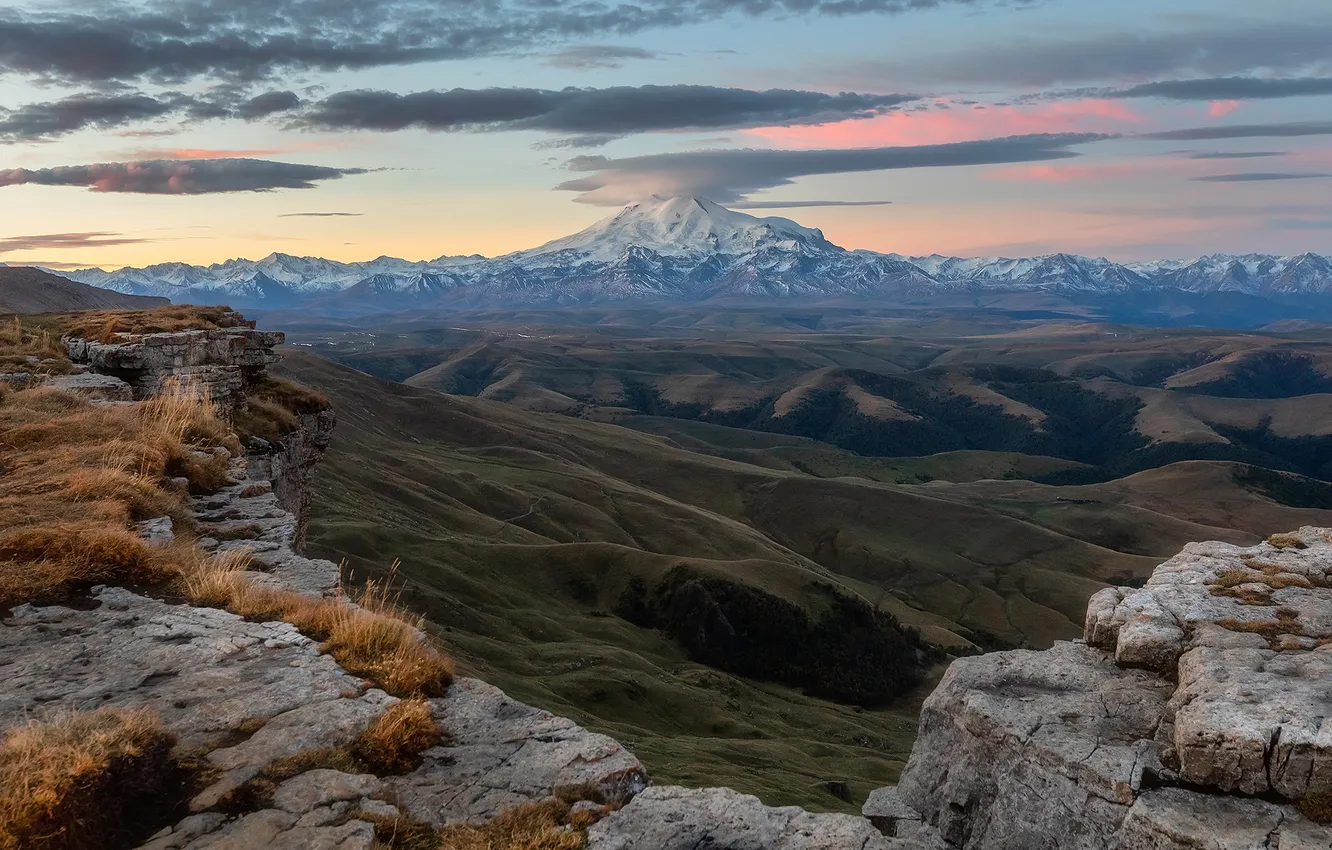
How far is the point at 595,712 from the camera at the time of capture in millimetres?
86812

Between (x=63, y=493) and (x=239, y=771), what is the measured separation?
9318 mm

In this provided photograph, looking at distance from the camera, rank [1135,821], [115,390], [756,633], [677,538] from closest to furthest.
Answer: [1135,821]
[115,390]
[756,633]
[677,538]

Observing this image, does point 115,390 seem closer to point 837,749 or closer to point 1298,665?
point 1298,665

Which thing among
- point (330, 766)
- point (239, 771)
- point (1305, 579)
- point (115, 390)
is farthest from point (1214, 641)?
point (115, 390)

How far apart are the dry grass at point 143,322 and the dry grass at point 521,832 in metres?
27.9

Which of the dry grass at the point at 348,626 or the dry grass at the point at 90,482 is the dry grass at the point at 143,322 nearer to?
the dry grass at the point at 90,482

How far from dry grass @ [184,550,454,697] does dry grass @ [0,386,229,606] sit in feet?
3.62

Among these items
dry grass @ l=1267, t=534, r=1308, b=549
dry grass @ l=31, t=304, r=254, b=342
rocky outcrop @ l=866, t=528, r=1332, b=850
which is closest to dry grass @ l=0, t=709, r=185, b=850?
rocky outcrop @ l=866, t=528, r=1332, b=850

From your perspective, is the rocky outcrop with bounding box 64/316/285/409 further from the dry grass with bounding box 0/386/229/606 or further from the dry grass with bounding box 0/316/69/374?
the dry grass with bounding box 0/386/229/606

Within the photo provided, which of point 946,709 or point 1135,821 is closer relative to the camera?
point 1135,821

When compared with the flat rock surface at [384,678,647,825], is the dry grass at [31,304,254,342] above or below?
above

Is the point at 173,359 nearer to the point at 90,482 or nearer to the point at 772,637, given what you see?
the point at 90,482

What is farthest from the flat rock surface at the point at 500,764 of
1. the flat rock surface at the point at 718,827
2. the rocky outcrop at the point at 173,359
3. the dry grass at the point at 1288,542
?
the dry grass at the point at 1288,542

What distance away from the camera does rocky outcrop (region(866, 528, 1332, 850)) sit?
11.3m
